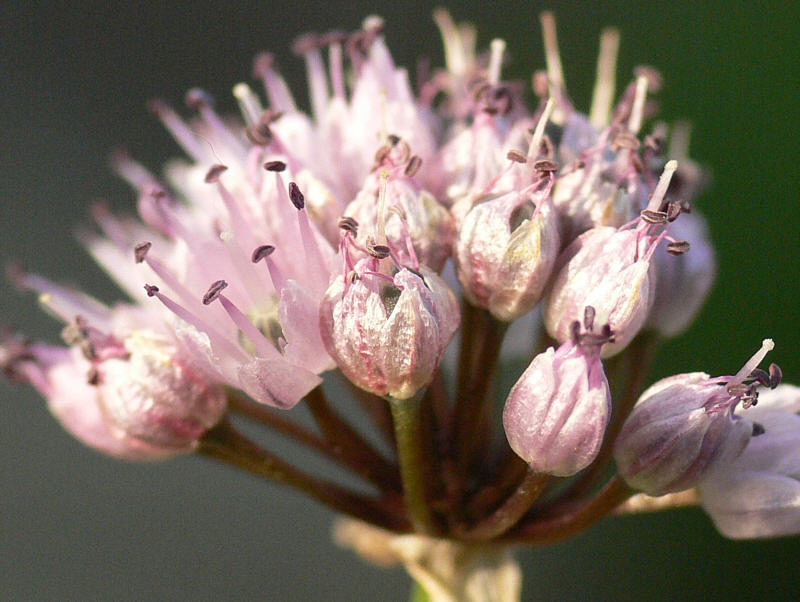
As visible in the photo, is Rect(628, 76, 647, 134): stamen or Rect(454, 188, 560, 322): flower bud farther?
Rect(628, 76, 647, 134): stamen

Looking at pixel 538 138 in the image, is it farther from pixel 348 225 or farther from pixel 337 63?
pixel 337 63

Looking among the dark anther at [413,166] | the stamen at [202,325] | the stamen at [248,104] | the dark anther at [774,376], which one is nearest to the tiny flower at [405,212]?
the dark anther at [413,166]

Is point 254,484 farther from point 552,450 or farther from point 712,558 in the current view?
point 552,450

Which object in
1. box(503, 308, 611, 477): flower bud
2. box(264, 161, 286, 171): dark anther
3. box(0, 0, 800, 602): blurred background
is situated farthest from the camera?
box(0, 0, 800, 602): blurred background

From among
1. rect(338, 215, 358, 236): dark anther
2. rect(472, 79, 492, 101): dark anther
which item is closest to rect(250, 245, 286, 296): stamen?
rect(338, 215, 358, 236): dark anther

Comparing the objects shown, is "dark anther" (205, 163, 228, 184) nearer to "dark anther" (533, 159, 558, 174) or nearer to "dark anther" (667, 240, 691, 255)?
"dark anther" (533, 159, 558, 174)

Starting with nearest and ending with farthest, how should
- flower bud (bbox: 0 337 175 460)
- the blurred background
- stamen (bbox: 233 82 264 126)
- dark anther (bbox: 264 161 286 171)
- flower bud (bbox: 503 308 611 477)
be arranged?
flower bud (bbox: 503 308 611 477) → dark anther (bbox: 264 161 286 171) → flower bud (bbox: 0 337 175 460) → stamen (bbox: 233 82 264 126) → the blurred background

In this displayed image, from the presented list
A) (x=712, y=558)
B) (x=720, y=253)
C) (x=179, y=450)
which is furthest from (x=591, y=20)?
(x=179, y=450)
